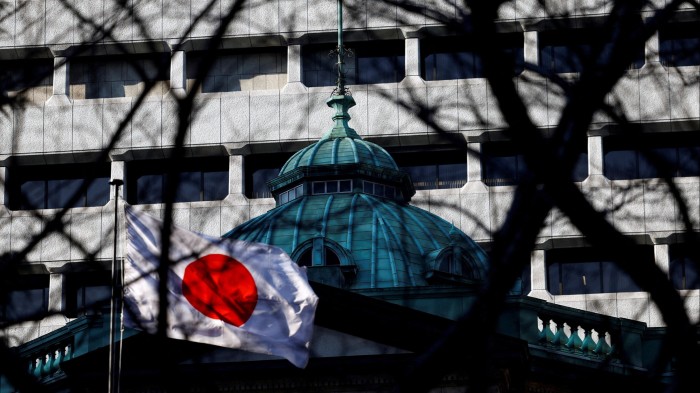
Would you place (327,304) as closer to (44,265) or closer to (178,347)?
(178,347)

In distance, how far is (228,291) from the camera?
26500mm

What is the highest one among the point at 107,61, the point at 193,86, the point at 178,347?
the point at 107,61

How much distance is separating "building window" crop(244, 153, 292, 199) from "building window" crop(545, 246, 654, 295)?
974 cm

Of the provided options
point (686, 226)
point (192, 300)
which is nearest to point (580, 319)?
point (192, 300)

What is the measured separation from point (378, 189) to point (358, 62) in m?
20.0

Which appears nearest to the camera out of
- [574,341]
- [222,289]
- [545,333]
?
[222,289]

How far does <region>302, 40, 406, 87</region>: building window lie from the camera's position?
69938mm

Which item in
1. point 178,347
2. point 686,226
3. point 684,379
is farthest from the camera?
point 178,347

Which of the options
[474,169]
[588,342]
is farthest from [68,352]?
[474,169]

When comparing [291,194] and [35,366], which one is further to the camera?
[291,194]

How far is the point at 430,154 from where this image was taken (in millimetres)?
70625

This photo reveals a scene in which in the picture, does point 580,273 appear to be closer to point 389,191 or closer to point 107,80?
point 107,80

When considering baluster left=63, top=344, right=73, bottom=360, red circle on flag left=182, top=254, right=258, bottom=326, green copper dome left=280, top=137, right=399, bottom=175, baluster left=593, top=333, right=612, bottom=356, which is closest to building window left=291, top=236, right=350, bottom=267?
green copper dome left=280, top=137, right=399, bottom=175

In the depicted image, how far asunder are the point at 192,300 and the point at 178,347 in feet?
30.8
